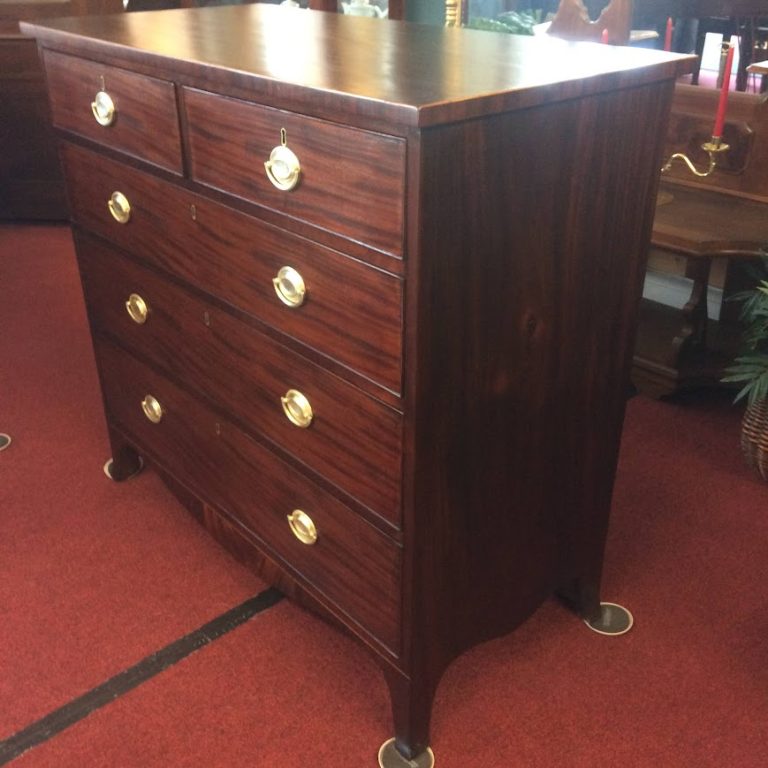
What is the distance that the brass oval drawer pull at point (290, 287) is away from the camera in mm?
1130

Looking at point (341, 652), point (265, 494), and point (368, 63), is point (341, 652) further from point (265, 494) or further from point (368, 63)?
point (368, 63)

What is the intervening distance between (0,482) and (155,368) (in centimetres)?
64

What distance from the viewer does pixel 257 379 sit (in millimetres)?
1314

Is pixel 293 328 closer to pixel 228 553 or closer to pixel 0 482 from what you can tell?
pixel 228 553

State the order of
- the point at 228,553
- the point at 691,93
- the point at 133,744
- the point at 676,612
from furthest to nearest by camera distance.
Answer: the point at 691,93, the point at 228,553, the point at 676,612, the point at 133,744

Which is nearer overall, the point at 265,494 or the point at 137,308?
the point at 265,494

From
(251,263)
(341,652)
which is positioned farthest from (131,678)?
(251,263)

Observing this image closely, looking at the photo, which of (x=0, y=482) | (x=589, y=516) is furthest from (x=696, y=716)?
(x=0, y=482)

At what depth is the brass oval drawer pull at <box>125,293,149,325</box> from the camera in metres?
1.56

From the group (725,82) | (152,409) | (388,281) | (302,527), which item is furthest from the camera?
(725,82)

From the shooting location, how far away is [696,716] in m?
1.37

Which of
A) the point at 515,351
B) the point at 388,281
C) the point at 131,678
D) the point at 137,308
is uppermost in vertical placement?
the point at 388,281

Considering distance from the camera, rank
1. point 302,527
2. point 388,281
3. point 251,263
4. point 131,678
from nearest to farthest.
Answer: point 388,281 < point 251,263 < point 302,527 < point 131,678

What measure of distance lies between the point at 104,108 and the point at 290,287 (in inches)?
20.6
